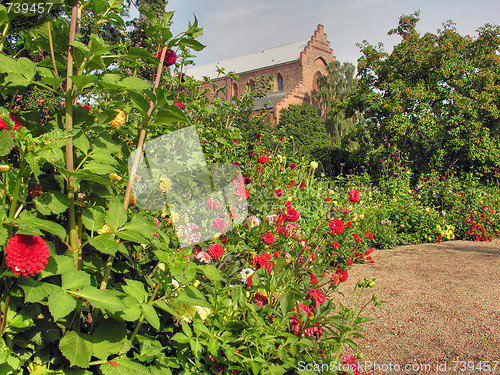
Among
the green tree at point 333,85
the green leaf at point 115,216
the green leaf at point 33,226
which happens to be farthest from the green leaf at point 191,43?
the green tree at point 333,85

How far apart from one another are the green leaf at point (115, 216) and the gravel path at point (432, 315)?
4.69 feet

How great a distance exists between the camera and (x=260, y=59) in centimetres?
3647

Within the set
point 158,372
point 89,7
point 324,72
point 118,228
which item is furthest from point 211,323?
point 324,72

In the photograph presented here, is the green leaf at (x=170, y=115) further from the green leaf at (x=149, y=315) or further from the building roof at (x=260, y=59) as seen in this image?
the building roof at (x=260, y=59)

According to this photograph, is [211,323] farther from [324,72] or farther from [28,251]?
[324,72]

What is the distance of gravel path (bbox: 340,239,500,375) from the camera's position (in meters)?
1.89

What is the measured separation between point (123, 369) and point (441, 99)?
1304 centimetres

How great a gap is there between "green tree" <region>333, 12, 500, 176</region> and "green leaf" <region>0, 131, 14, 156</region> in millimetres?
11910

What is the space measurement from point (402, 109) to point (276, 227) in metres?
10.9

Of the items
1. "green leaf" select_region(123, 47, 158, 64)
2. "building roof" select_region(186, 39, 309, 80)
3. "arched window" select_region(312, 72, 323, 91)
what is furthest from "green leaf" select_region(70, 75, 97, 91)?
"building roof" select_region(186, 39, 309, 80)

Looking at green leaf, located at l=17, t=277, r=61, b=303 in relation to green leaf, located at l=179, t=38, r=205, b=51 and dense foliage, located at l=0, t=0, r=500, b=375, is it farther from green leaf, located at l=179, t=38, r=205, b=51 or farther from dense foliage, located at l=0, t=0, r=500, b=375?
green leaf, located at l=179, t=38, r=205, b=51

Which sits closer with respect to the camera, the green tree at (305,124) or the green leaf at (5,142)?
the green leaf at (5,142)

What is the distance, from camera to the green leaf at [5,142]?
2.79 feet

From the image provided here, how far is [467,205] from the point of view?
6766 mm
